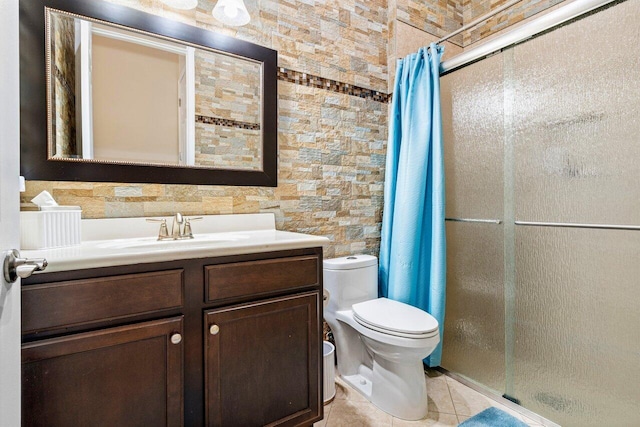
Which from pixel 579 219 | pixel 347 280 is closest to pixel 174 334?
pixel 347 280

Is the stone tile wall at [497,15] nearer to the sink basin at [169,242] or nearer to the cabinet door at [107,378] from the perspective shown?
the sink basin at [169,242]

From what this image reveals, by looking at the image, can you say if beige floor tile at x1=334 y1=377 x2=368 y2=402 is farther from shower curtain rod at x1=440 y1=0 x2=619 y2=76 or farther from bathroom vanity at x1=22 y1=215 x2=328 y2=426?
shower curtain rod at x1=440 y1=0 x2=619 y2=76

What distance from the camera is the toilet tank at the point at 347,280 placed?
188 cm

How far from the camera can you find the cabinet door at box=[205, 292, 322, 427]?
114cm

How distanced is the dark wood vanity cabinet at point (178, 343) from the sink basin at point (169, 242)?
134 millimetres

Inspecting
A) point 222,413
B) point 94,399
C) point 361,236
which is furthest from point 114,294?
point 361,236

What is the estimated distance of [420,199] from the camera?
196cm

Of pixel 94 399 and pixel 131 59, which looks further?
pixel 131 59

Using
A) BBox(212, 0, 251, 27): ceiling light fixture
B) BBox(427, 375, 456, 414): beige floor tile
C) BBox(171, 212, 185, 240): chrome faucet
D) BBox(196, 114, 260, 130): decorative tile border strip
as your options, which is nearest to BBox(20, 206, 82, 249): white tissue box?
BBox(171, 212, 185, 240): chrome faucet

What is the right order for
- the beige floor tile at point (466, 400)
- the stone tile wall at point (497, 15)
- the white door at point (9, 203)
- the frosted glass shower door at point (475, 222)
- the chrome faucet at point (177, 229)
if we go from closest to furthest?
the white door at point (9, 203) → the chrome faucet at point (177, 229) → the beige floor tile at point (466, 400) → the frosted glass shower door at point (475, 222) → the stone tile wall at point (497, 15)

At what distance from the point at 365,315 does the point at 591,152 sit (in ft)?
4.22

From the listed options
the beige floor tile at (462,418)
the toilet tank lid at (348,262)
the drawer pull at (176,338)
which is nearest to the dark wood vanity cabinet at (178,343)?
the drawer pull at (176,338)

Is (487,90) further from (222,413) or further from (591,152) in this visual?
(222,413)

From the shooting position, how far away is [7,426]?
1.97ft
